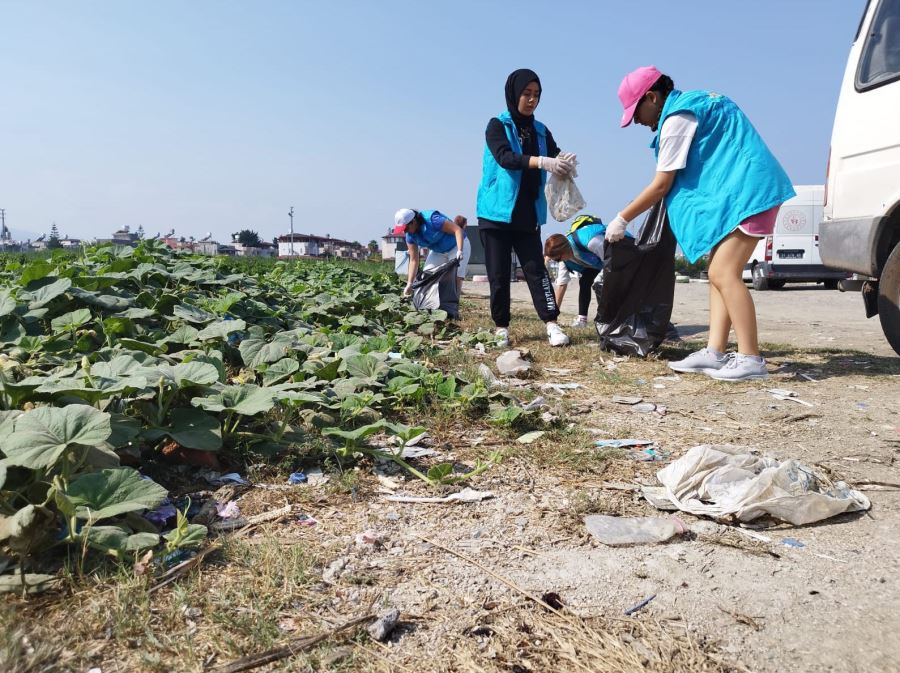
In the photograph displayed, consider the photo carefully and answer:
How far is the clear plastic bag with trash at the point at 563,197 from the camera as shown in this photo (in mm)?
5090

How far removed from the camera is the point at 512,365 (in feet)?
13.8

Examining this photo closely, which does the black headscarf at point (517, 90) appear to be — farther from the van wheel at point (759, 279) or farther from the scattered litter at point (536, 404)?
the van wheel at point (759, 279)

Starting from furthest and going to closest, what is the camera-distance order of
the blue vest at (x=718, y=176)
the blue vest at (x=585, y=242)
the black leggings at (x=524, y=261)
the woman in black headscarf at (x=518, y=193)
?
the blue vest at (x=585, y=242), the black leggings at (x=524, y=261), the woman in black headscarf at (x=518, y=193), the blue vest at (x=718, y=176)

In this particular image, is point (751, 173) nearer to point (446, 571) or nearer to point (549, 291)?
point (549, 291)

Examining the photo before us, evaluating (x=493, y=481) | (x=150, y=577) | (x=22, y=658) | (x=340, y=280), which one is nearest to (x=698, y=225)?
(x=493, y=481)

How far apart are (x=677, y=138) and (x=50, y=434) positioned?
3547 millimetres

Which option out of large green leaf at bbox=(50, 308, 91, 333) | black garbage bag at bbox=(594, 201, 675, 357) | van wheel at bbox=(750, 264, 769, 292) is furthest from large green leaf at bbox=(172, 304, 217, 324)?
van wheel at bbox=(750, 264, 769, 292)

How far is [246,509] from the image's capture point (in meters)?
→ 1.95

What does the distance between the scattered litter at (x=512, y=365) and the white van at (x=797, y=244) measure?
11.6 m

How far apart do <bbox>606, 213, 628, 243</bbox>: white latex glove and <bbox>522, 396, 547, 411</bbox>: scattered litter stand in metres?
1.56

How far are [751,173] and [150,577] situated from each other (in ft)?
11.8

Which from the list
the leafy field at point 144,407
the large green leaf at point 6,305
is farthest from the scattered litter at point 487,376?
the large green leaf at point 6,305

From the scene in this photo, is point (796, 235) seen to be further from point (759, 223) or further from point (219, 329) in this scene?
point (219, 329)

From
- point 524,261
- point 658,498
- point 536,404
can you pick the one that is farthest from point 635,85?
point 658,498
